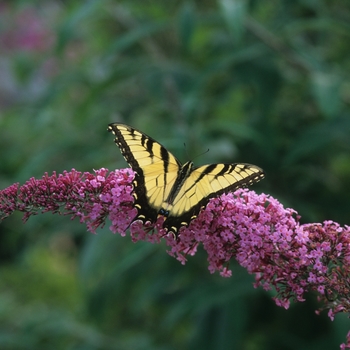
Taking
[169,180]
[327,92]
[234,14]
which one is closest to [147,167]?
[169,180]

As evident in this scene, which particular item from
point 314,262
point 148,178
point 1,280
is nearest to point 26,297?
point 1,280

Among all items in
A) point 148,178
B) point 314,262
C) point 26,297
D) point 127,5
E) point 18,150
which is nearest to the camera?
point 314,262

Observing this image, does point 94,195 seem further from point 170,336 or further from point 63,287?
point 63,287

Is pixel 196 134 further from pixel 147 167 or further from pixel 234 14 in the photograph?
pixel 147 167

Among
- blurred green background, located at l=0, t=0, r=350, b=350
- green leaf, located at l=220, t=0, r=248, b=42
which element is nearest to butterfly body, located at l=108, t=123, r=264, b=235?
blurred green background, located at l=0, t=0, r=350, b=350

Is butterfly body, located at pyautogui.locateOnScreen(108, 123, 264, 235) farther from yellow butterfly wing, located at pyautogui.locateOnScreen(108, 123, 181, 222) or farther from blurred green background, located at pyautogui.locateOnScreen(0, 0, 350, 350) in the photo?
blurred green background, located at pyautogui.locateOnScreen(0, 0, 350, 350)

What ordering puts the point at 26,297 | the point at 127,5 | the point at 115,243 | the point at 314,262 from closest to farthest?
the point at 314,262 → the point at 115,243 → the point at 127,5 → the point at 26,297

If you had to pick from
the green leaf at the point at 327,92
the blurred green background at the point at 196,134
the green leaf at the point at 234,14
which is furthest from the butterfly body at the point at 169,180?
the green leaf at the point at 327,92
